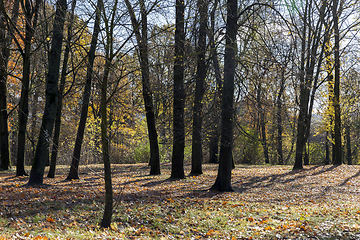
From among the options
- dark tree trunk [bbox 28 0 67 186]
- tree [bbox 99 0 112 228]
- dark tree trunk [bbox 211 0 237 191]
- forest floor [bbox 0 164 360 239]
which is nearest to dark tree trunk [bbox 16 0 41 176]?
dark tree trunk [bbox 28 0 67 186]

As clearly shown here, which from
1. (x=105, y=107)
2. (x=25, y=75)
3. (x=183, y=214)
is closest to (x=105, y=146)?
(x=105, y=107)

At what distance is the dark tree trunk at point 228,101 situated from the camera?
845 cm

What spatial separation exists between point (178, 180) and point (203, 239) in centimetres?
639

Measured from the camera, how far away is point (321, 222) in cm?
550

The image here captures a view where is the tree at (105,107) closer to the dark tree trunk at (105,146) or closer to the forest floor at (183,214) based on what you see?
the dark tree trunk at (105,146)

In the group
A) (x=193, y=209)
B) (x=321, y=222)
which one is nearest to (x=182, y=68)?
(x=193, y=209)

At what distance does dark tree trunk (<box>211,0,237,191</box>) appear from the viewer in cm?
845

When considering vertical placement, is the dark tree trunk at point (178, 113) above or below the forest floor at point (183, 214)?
above

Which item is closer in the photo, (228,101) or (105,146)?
(105,146)

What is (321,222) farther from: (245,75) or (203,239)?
(245,75)

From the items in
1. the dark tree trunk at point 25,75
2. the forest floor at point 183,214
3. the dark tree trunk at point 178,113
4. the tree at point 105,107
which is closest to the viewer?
the tree at point 105,107

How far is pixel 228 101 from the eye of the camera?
8.76 meters

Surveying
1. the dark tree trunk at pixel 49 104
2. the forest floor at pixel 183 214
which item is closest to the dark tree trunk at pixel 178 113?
the forest floor at pixel 183 214

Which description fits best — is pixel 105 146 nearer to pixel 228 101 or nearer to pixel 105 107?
pixel 105 107
